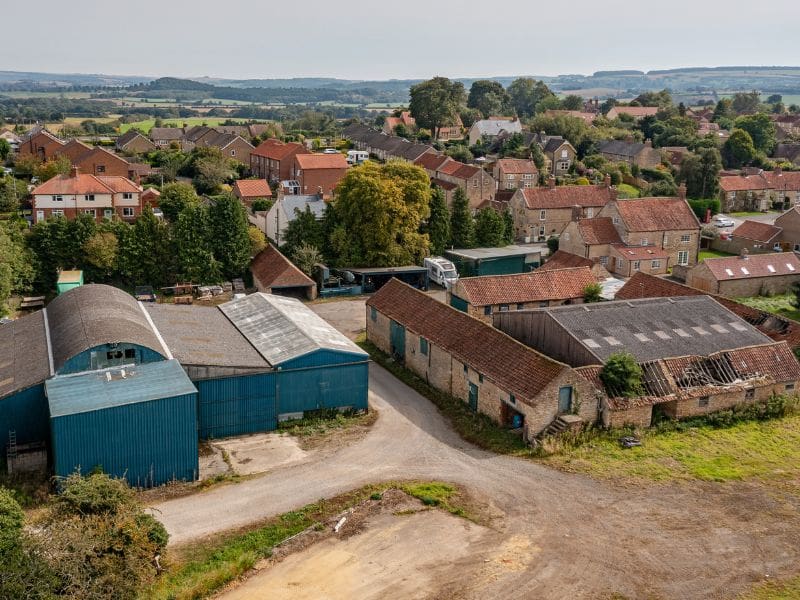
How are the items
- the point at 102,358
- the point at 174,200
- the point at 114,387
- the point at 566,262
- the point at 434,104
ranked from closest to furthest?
the point at 114,387
the point at 102,358
the point at 566,262
the point at 174,200
the point at 434,104

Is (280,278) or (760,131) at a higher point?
(760,131)

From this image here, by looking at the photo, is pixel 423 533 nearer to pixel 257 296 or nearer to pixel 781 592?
pixel 781 592

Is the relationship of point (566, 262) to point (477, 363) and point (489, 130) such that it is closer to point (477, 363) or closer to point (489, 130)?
point (477, 363)

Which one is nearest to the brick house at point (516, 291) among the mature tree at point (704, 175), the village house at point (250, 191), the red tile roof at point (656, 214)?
the red tile roof at point (656, 214)

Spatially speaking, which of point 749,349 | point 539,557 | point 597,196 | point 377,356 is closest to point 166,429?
point 539,557

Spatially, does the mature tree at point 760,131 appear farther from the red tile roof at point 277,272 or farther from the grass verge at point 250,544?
the grass verge at point 250,544

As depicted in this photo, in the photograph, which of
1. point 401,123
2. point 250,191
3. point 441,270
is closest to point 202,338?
point 441,270

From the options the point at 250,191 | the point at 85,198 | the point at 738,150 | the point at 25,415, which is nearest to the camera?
the point at 25,415
